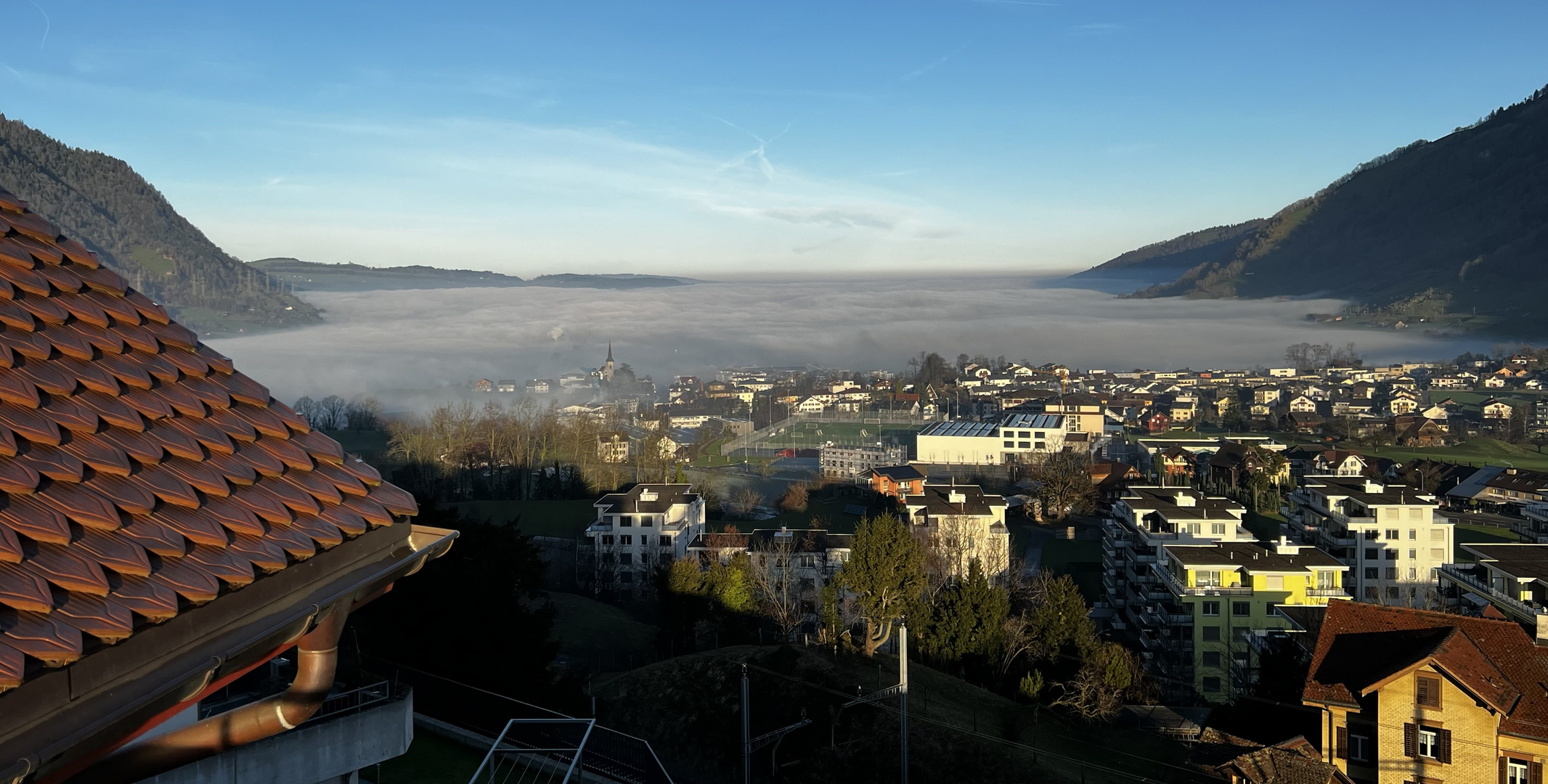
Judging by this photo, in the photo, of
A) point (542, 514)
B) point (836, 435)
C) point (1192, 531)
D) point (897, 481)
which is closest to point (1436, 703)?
point (1192, 531)

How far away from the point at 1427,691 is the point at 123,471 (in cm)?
1118

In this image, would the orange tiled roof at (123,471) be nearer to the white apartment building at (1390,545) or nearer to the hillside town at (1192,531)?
the hillside town at (1192,531)

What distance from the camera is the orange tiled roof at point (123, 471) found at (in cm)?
138

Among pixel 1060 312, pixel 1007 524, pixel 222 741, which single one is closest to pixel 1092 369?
pixel 1060 312

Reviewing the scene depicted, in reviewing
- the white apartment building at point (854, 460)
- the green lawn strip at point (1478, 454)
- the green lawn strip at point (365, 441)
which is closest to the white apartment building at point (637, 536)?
the green lawn strip at point (365, 441)

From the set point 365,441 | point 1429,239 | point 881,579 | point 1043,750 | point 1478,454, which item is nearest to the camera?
point 1043,750

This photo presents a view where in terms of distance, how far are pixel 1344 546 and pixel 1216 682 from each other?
7961mm

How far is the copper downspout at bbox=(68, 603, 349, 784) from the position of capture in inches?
73.5

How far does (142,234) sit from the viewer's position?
53.6 m

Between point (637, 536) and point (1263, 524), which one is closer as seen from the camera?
point (637, 536)

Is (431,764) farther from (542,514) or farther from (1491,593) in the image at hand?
(542,514)

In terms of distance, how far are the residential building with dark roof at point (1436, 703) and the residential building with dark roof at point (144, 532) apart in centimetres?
1058

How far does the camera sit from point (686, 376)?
7550cm

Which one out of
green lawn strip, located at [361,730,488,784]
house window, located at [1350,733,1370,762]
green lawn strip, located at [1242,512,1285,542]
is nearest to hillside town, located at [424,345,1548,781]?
house window, located at [1350,733,1370,762]
